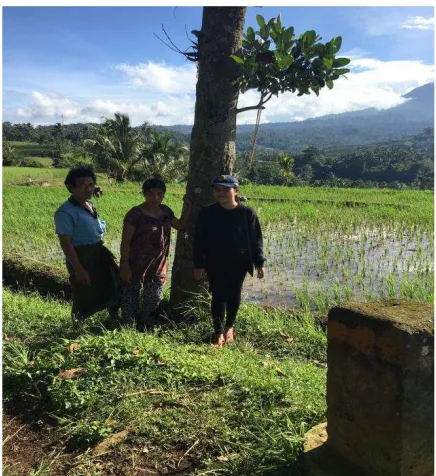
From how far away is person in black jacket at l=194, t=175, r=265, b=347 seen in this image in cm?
345

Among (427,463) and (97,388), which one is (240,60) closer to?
(97,388)

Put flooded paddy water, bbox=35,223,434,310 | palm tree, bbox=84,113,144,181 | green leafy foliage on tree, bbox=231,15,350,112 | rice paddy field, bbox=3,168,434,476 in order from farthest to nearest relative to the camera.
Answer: palm tree, bbox=84,113,144,181 < flooded paddy water, bbox=35,223,434,310 < green leafy foliage on tree, bbox=231,15,350,112 < rice paddy field, bbox=3,168,434,476

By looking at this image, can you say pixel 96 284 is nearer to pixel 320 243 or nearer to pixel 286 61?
pixel 286 61

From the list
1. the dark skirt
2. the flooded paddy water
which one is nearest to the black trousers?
the dark skirt

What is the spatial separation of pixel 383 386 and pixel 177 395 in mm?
1238

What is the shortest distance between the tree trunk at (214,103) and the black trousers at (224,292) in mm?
601

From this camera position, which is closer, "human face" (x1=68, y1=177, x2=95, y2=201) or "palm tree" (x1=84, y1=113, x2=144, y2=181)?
"human face" (x1=68, y1=177, x2=95, y2=201)

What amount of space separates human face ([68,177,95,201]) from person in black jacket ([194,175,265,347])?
0.83m

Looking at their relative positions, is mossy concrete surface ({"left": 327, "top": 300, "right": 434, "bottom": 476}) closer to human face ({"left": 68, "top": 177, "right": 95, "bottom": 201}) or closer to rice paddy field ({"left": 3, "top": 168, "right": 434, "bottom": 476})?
rice paddy field ({"left": 3, "top": 168, "right": 434, "bottom": 476})

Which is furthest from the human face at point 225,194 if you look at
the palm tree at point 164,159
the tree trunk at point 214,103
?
the palm tree at point 164,159

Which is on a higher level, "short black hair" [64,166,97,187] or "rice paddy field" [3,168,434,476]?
"short black hair" [64,166,97,187]

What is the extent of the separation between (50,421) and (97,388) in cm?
29

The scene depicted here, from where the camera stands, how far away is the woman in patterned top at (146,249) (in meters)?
3.60

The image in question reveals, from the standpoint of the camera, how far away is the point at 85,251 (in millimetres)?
3600
